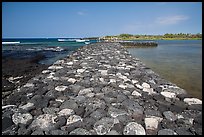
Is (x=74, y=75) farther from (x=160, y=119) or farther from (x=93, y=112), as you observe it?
(x=160, y=119)

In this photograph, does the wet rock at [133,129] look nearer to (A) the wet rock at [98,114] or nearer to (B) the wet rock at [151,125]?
(B) the wet rock at [151,125]

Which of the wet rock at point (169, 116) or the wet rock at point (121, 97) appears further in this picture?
the wet rock at point (121, 97)

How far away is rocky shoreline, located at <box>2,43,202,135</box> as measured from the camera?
2.00 m

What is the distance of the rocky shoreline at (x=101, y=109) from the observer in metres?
2.00

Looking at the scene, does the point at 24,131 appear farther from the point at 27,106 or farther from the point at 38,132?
the point at 27,106

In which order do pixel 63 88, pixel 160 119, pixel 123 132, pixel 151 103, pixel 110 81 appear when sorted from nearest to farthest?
pixel 123 132 < pixel 160 119 < pixel 151 103 < pixel 63 88 < pixel 110 81

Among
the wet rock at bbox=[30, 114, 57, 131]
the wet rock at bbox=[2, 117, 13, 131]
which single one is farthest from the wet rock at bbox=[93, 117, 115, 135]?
the wet rock at bbox=[2, 117, 13, 131]

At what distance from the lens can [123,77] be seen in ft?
13.4

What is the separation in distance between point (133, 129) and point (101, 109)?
24.5 inches

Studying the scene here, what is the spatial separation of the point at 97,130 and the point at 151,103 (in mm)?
1088

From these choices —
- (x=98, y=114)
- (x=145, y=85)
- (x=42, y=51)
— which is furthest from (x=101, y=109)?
(x=42, y=51)

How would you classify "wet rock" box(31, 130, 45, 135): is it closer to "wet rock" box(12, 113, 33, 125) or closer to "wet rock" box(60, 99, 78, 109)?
"wet rock" box(12, 113, 33, 125)

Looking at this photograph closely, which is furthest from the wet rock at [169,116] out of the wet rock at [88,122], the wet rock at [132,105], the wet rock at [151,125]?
the wet rock at [88,122]

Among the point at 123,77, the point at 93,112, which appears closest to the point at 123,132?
the point at 93,112
